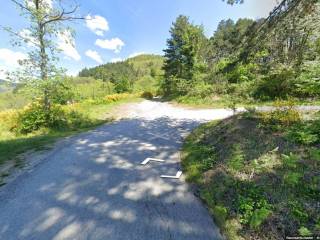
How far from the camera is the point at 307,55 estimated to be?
582 centimetres

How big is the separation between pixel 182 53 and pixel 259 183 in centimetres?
2397

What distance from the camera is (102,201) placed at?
11.5 feet

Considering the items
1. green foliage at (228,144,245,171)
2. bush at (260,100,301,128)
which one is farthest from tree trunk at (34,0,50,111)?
bush at (260,100,301,128)

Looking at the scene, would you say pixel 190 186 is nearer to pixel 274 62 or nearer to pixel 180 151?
pixel 180 151

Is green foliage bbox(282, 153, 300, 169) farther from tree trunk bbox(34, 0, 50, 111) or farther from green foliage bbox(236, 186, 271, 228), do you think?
tree trunk bbox(34, 0, 50, 111)

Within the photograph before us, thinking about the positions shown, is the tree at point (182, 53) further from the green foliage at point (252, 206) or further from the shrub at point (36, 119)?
the green foliage at point (252, 206)

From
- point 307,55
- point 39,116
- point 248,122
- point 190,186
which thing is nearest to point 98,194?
point 190,186

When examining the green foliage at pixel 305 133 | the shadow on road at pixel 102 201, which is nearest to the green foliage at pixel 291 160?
the green foliage at pixel 305 133

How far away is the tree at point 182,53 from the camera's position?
2488cm

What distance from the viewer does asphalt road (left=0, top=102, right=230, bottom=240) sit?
282cm

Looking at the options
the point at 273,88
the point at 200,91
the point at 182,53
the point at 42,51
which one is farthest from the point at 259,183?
the point at 182,53

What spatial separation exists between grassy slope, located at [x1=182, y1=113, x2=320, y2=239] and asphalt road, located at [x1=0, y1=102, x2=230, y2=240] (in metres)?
0.36

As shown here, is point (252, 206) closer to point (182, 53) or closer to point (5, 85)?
point (5, 85)

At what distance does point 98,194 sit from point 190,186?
1.73 metres
